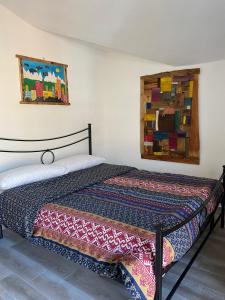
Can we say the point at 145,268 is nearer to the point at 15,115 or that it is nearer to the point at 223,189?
the point at 223,189

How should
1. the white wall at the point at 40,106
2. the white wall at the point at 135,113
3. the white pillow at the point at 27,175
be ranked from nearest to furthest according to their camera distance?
the white pillow at the point at 27,175 → the white wall at the point at 40,106 → the white wall at the point at 135,113

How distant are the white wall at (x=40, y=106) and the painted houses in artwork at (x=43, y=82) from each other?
87 millimetres

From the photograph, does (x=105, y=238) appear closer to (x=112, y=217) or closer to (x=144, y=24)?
(x=112, y=217)

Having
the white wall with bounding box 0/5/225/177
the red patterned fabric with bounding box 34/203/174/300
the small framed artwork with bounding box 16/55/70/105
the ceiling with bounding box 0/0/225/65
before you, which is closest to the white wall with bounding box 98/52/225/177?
the white wall with bounding box 0/5/225/177

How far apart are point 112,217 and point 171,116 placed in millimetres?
2116

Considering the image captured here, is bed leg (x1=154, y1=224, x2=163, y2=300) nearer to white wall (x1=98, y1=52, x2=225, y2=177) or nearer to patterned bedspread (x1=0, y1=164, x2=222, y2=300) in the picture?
patterned bedspread (x1=0, y1=164, x2=222, y2=300)

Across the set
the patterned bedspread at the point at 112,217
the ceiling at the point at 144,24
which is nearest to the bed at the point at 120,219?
the patterned bedspread at the point at 112,217

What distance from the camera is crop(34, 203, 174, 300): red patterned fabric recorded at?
1.39 metres

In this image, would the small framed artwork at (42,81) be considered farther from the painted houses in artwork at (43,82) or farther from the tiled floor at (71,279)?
the tiled floor at (71,279)

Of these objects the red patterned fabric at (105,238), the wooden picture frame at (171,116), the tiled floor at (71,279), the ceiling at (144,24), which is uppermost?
A: the ceiling at (144,24)

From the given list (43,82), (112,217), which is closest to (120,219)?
(112,217)

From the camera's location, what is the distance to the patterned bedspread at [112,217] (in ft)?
4.86

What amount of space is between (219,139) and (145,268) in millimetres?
2317

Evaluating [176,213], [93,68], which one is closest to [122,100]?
[93,68]
